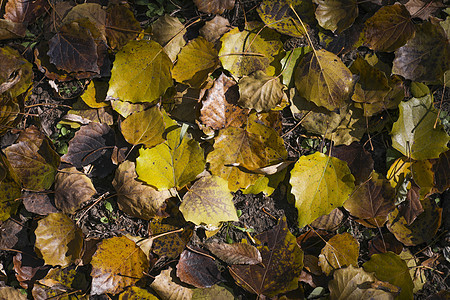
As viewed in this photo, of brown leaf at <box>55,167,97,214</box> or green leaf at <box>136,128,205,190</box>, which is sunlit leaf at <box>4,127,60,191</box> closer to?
brown leaf at <box>55,167,97,214</box>

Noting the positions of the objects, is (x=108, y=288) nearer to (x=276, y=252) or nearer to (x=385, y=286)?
(x=276, y=252)

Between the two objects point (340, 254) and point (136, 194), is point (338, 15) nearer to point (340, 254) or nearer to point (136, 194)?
point (340, 254)

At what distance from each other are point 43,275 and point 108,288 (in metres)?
0.32

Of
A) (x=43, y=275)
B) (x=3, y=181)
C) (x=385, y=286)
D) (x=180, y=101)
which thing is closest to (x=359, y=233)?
(x=385, y=286)

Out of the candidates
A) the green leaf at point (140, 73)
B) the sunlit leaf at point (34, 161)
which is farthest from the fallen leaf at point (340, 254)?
the sunlit leaf at point (34, 161)

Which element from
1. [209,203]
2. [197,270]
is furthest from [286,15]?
[197,270]

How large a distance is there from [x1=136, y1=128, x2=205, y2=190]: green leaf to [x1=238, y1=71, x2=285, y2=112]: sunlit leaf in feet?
0.98

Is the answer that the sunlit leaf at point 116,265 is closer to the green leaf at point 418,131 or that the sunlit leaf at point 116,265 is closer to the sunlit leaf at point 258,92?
the sunlit leaf at point 258,92

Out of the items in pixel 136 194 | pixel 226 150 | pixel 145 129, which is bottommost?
pixel 136 194

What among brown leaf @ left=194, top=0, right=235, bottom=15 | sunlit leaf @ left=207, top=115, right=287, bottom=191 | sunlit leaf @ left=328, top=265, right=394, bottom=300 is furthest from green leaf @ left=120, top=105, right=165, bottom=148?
sunlit leaf @ left=328, top=265, right=394, bottom=300

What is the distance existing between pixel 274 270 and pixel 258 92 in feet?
2.63

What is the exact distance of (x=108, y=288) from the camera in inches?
66.3

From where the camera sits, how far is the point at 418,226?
5.74ft

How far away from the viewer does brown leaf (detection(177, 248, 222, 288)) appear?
1691mm
